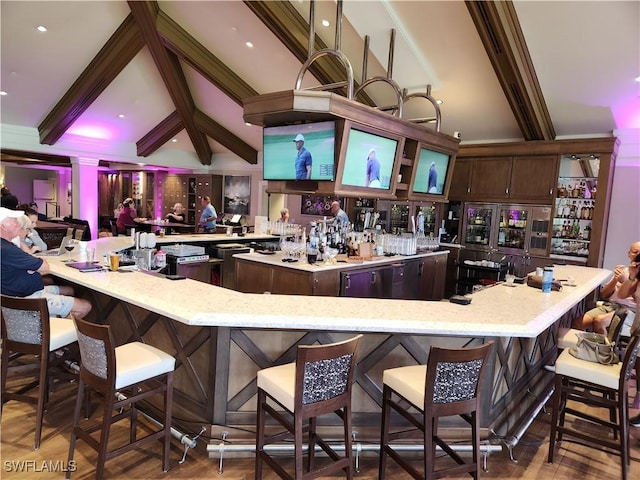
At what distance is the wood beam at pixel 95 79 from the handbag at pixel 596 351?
305 inches

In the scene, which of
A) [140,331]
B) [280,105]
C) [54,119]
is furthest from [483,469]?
[54,119]

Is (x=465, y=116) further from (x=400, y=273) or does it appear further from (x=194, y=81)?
(x=194, y=81)

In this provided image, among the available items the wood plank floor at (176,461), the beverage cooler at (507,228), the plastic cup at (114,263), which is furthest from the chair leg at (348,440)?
the beverage cooler at (507,228)

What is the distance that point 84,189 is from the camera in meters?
10.3

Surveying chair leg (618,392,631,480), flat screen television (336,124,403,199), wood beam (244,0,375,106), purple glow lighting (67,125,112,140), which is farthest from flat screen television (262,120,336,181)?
purple glow lighting (67,125,112,140)

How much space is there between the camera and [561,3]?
4.57 meters

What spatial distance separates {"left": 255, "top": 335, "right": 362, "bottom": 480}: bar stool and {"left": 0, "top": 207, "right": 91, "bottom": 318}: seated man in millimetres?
1650

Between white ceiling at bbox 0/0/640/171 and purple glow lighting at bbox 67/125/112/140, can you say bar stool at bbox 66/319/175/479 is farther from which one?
purple glow lighting at bbox 67/125/112/140

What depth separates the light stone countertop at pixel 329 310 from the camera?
237cm

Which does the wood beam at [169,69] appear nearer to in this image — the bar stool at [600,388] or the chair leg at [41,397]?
the chair leg at [41,397]

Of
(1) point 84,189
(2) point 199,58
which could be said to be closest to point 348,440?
(2) point 199,58

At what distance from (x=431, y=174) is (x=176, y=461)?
4.67 metres

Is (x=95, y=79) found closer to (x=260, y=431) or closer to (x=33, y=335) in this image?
(x=33, y=335)

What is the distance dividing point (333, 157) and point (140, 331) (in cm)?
232
